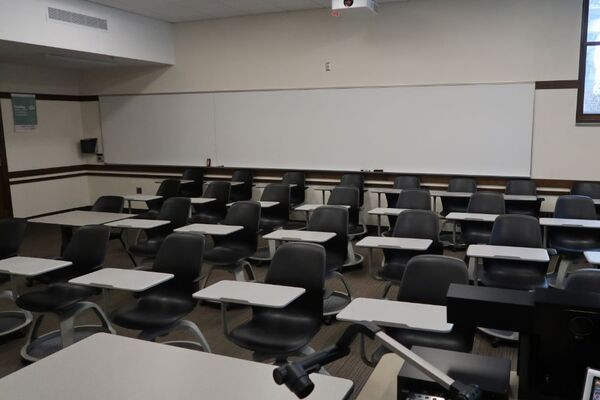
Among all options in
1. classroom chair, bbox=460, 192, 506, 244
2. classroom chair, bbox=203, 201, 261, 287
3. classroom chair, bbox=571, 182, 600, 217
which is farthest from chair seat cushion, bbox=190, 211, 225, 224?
classroom chair, bbox=571, 182, 600, 217

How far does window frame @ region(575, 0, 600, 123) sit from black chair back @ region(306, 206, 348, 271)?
3.89 meters

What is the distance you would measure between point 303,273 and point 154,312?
106 cm

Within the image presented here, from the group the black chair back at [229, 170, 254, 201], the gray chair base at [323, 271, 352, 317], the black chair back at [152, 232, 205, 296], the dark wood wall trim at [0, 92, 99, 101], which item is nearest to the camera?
the black chair back at [152, 232, 205, 296]

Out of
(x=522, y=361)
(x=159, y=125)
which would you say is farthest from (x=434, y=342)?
(x=159, y=125)

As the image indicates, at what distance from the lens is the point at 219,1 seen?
7078mm

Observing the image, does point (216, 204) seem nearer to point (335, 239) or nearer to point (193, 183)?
point (193, 183)

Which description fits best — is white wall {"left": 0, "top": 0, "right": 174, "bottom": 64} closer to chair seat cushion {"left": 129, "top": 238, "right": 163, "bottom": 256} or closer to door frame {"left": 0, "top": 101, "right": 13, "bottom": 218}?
door frame {"left": 0, "top": 101, "right": 13, "bottom": 218}

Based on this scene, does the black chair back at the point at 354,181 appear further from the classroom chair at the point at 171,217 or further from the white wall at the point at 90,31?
the white wall at the point at 90,31

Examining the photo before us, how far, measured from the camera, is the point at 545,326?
1.27 metres

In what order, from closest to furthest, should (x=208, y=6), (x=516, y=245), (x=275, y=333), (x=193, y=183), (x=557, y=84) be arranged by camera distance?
(x=275, y=333) < (x=516, y=245) < (x=557, y=84) < (x=208, y=6) < (x=193, y=183)

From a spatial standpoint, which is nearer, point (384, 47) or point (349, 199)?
point (349, 199)

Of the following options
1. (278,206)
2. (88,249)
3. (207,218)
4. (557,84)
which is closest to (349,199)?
(278,206)

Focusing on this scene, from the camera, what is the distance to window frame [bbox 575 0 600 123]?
6.18 meters

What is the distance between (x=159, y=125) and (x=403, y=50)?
4.50 meters
